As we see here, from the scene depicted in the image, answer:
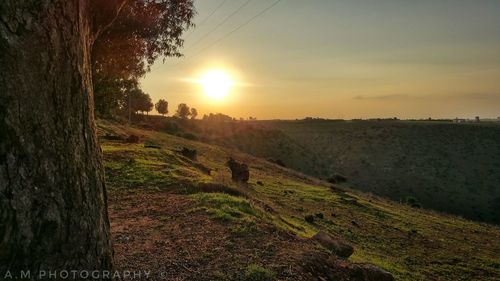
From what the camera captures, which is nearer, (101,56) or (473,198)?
(101,56)

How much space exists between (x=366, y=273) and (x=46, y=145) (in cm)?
1044

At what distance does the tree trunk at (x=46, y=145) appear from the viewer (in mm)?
5781

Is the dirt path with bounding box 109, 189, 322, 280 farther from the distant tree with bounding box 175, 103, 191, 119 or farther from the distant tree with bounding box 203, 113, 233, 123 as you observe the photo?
the distant tree with bounding box 175, 103, 191, 119

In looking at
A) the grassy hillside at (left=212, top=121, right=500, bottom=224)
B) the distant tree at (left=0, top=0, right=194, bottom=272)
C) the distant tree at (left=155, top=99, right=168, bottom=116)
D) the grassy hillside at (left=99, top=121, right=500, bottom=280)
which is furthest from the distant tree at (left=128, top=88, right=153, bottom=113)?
the distant tree at (left=0, top=0, right=194, bottom=272)

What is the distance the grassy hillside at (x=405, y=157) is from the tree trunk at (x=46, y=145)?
275 feet

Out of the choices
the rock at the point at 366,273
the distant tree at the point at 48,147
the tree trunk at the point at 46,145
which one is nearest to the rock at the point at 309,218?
the rock at the point at 366,273

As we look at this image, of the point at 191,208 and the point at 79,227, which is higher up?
the point at 79,227

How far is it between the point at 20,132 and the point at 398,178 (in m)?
102

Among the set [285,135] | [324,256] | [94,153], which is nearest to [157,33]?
[324,256]

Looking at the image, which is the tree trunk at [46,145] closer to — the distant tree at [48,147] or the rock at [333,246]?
the distant tree at [48,147]

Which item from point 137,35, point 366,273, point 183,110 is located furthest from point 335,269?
point 183,110

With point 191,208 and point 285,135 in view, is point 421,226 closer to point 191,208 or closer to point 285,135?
point 191,208

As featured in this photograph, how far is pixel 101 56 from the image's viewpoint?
22.4m

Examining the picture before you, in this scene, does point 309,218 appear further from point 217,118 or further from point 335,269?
point 217,118
